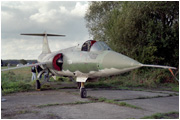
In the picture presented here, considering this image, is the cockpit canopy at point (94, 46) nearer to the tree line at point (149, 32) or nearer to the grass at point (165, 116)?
the grass at point (165, 116)

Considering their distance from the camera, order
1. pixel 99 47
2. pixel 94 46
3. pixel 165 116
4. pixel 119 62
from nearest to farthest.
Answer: pixel 165 116, pixel 119 62, pixel 99 47, pixel 94 46

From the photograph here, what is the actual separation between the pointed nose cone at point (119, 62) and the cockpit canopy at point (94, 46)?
0.57 meters

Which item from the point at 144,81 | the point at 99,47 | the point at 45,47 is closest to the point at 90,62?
the point at 99,47

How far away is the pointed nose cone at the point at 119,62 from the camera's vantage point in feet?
21.6

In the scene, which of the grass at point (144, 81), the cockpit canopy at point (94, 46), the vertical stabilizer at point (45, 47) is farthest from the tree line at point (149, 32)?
the cockpit canopy at point (94, 46)

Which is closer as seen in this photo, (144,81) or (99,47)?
(99,47)

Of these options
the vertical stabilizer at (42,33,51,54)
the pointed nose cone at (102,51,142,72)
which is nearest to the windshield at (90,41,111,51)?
the pointed nose cone at (102,51,142,72)

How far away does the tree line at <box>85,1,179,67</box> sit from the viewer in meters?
14.6

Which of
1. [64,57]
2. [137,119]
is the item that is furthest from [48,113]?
[64,57]

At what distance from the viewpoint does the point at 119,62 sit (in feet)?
22.2

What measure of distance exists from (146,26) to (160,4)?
1.82 meters

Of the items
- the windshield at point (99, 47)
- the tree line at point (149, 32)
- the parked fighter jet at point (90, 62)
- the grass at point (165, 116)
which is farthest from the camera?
the tree line at point (149, 32)

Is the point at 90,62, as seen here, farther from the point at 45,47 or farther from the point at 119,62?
the point at 45,47

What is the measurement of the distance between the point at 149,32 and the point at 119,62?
8.66 meters
